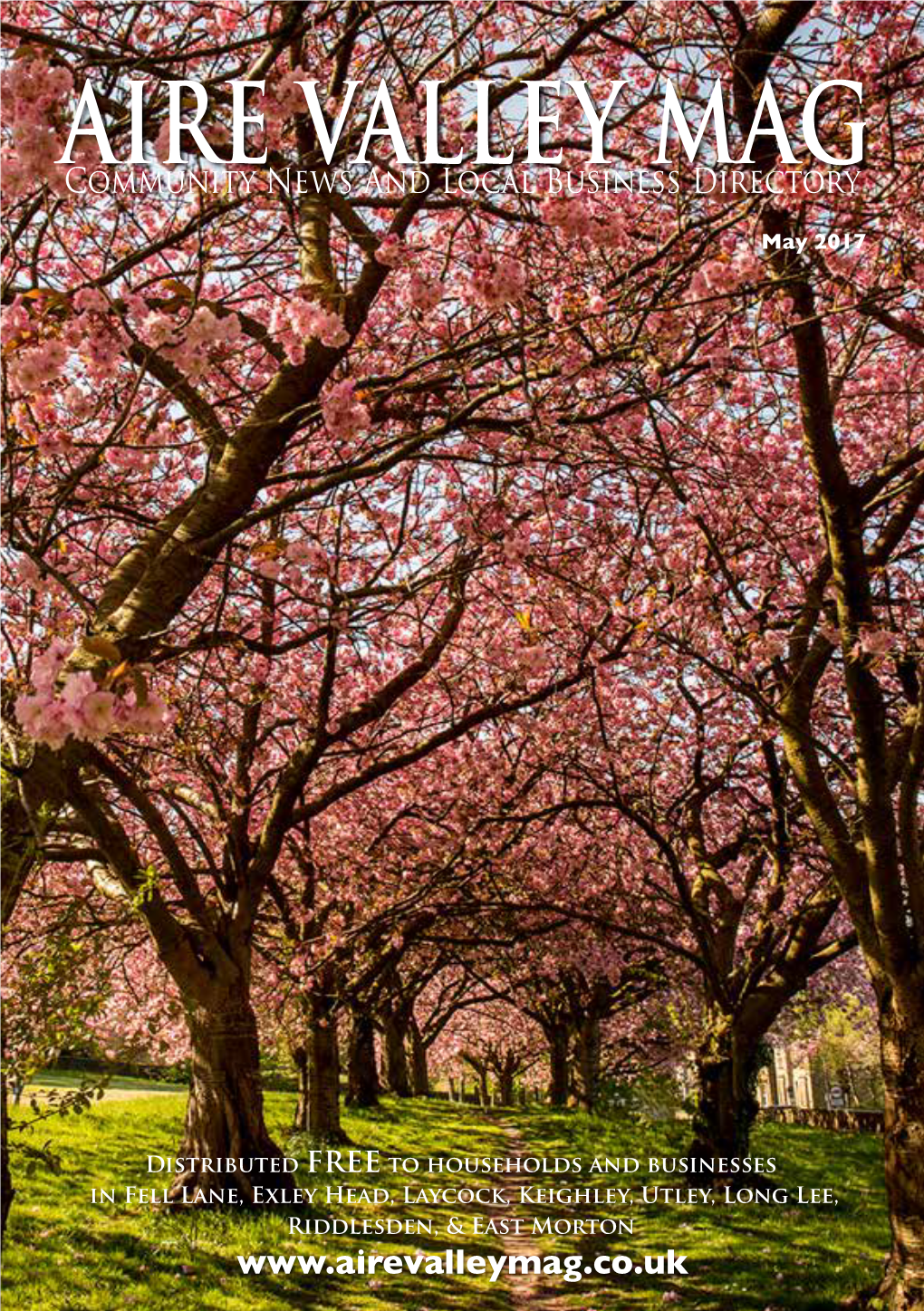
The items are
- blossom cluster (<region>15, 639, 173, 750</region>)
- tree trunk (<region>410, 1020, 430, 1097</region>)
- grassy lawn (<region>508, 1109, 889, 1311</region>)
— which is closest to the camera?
blossom cluster (<region>15, 639, 173, 750</region>)

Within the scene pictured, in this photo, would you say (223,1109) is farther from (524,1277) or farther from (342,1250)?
(524,1277)

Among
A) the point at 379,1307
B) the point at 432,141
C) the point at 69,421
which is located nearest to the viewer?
the point at 432,141

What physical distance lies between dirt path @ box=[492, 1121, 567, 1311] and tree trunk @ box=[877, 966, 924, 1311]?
2.15m

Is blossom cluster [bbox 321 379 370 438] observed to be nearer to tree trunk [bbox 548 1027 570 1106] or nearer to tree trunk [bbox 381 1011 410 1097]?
tree trunk [bbox 381 1011 410 1097]

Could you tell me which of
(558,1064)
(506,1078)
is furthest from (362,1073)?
(506,1078)

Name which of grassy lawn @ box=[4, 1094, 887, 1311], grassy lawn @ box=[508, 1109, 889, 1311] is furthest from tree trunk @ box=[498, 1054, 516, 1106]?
grassy lawn @ box=[4, 1094, 887, 1311]

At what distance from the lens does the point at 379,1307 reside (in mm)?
7012

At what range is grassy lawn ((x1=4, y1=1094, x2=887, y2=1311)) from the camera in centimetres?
695

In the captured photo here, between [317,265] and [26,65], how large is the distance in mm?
2464

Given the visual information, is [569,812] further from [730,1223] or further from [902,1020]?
[902,1020]

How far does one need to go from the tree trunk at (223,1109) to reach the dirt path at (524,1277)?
2126 millimetres

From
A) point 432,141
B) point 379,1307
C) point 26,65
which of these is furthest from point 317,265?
point 379,1307

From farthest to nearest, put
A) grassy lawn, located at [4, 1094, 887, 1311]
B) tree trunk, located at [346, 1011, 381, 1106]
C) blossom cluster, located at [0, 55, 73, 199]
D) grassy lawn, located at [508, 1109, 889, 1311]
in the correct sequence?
tree trunk, located at [346, 1011, 381, 1106], grassy lawn, located at [508, 1109, 889, 1311], grassy lawn, located at [4, 1094, 887, 1311], blossom cluster, located at [0, 55, 73, 199]

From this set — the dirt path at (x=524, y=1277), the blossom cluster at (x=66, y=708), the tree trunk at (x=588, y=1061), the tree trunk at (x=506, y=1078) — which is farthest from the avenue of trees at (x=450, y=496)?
the tree trunk at (x=506, y=1078)
